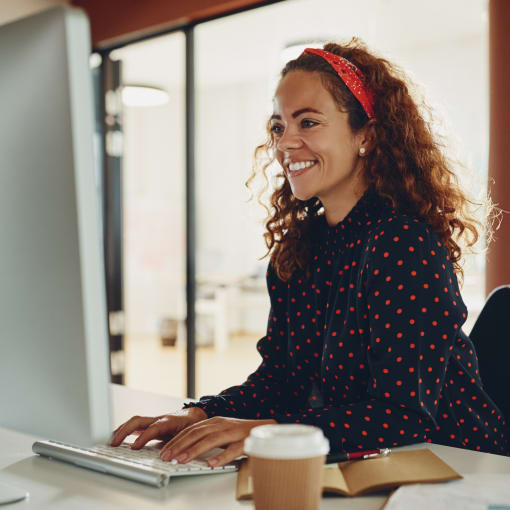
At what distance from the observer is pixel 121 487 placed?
705 millimetres

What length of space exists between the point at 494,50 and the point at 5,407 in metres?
2.11

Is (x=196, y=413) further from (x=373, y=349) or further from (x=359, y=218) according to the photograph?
(x=359, y=218)

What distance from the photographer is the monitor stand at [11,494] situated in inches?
25.8

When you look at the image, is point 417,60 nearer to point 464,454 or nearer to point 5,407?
point 464,454

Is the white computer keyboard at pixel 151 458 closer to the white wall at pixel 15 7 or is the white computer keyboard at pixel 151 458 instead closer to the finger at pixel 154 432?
the finger at pixel 154 432

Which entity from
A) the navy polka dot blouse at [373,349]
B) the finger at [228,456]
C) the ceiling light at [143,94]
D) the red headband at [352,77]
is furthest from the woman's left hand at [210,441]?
the ceiling light at [143,94]

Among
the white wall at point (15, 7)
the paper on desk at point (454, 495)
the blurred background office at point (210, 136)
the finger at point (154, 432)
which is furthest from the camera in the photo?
the white wall at point (15, 7)

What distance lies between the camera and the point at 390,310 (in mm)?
973

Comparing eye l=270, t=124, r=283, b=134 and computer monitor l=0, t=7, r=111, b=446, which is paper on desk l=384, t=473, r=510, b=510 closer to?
computer monitor l=0, t=7, r=111, b=446

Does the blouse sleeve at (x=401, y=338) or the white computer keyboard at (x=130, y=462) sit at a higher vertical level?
the blouse sleeve at (x=401, y=338)

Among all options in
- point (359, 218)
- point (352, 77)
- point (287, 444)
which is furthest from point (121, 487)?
point (352, 77)

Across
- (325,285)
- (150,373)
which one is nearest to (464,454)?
(325,285)

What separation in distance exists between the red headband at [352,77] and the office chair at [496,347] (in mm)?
488

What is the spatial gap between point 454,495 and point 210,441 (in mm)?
323
